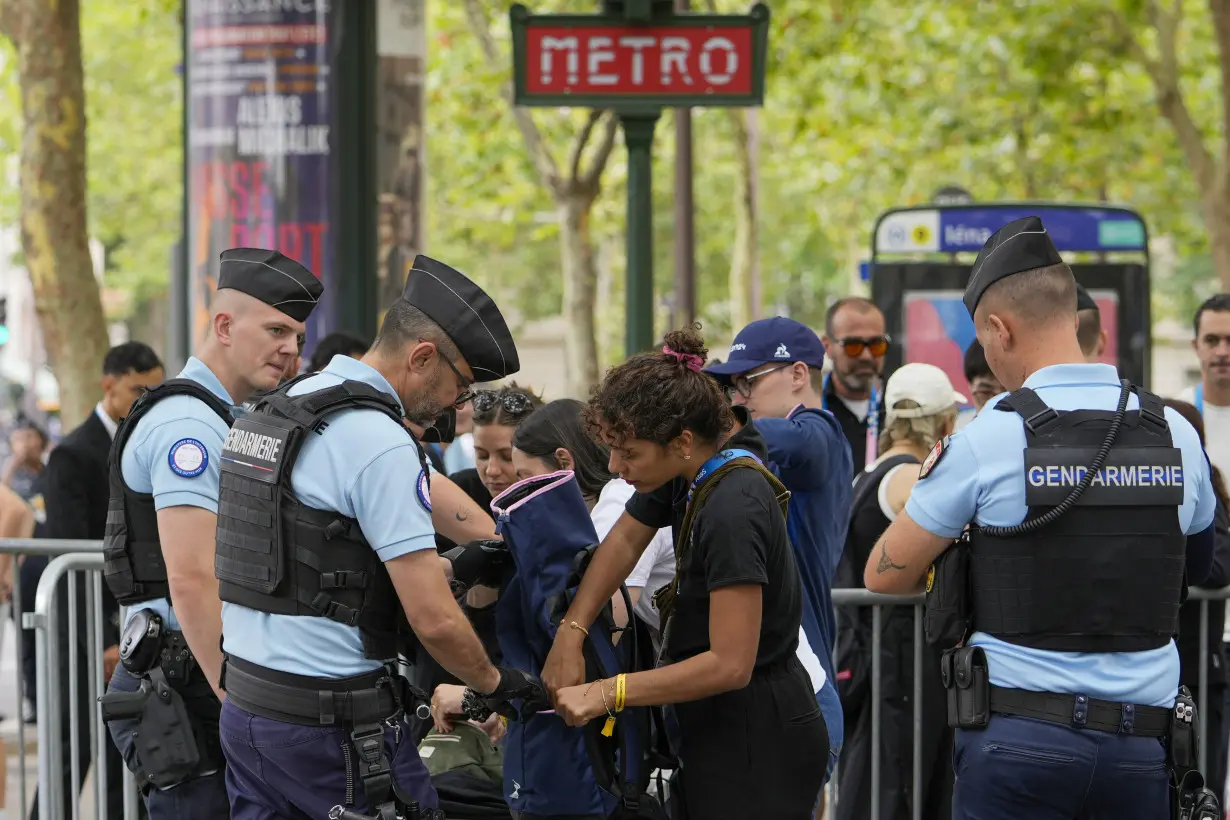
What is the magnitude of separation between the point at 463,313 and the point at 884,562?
1.21 m

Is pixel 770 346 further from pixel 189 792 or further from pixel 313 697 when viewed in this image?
pixel 189 792

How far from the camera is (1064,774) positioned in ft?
12.1

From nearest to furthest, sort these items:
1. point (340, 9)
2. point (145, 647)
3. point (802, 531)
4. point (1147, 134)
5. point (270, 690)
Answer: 1. point (270, 690)
2. point (145, 647)
3. point (802, 531)
4. point (340, 9)
5. point (1147, 134)

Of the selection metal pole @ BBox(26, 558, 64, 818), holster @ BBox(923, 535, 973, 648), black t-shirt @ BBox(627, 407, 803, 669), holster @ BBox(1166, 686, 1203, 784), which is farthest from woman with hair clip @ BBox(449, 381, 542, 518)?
holster @ BBox(1166, 686, 1203, 784)

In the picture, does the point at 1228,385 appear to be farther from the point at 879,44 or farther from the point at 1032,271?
the point at 879,44

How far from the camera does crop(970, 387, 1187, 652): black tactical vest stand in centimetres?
367

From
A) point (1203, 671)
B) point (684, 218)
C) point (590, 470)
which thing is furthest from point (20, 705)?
point (684, 218)

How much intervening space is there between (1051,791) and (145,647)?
7.60 ft

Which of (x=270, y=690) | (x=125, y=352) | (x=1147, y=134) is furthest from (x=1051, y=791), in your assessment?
Answer: (x=1147, y=134)

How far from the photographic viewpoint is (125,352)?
7.16 meters

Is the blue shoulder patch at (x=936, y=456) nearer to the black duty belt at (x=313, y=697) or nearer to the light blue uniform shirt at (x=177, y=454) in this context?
the black duty belt at (x=313, y=697)

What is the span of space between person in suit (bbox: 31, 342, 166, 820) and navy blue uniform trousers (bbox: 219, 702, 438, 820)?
2.10 m

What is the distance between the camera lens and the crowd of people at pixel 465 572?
11.6 feet

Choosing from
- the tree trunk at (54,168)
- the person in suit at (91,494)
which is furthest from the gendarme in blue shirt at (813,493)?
the tree trunk at (54,168)
